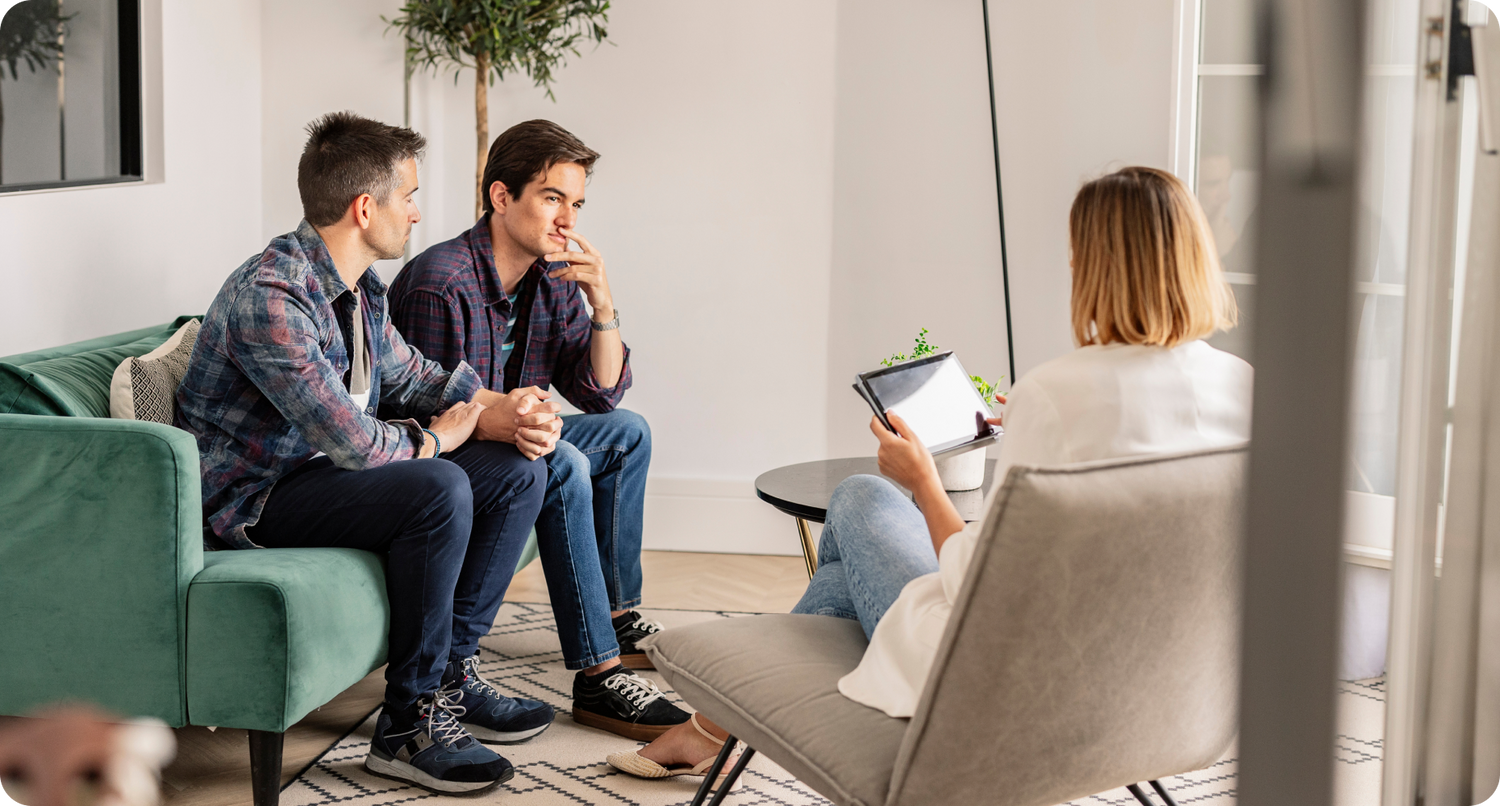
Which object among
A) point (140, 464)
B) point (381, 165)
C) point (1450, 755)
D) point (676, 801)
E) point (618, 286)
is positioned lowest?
point (676, 801)

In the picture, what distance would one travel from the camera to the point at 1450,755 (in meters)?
1.33

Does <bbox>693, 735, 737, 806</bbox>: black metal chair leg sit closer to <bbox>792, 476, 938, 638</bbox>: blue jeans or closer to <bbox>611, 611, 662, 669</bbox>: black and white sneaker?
<bbox>792, 476, 938, 638</bbox>: blue jeans

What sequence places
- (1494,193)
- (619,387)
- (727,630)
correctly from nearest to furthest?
(1494,193) → (727,630) → (619,387)

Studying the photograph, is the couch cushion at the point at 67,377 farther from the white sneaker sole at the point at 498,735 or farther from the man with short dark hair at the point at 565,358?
the white sneaker sole at the point at 498,735

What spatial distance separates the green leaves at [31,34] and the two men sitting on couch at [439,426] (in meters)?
0.81

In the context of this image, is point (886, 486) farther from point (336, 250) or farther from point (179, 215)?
point (179, 215)

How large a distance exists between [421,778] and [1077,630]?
121 centimetres

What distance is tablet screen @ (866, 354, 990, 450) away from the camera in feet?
6.37

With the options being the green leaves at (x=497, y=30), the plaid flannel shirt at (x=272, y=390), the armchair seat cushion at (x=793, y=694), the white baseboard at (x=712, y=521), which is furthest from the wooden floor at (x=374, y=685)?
the green leaves at (x=497, y=30)

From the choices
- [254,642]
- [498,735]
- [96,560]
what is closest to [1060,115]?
[498,735]

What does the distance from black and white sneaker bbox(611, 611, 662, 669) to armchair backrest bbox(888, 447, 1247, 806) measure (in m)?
1.38

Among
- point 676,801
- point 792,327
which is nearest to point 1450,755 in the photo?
point 676,801

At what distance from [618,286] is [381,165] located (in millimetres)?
1609

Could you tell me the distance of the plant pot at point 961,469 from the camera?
2248 mm
